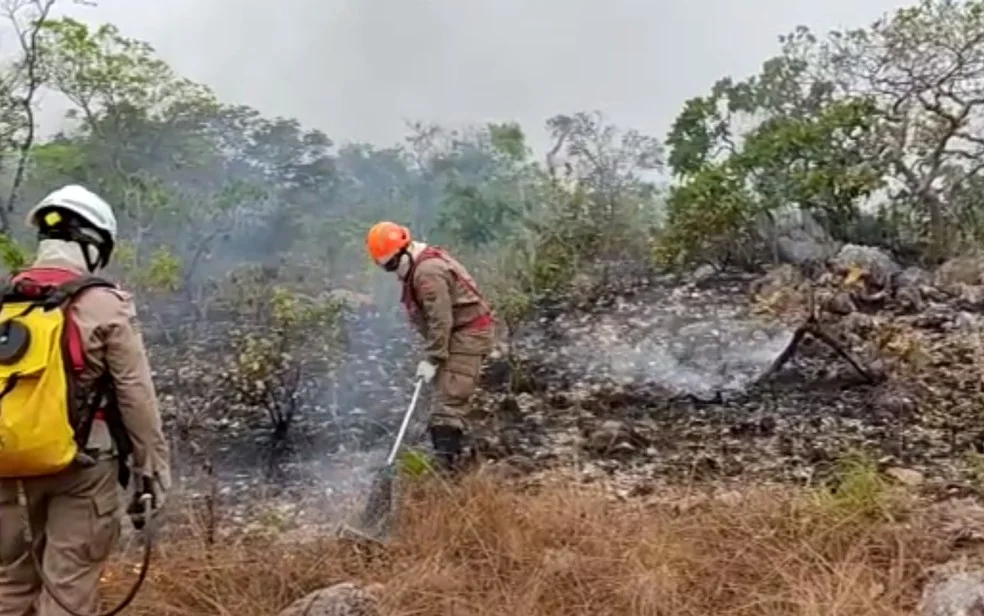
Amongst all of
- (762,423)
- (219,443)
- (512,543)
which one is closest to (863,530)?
(512,543)

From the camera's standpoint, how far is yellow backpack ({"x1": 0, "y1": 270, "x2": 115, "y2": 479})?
8.62 feet

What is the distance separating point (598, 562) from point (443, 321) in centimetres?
173

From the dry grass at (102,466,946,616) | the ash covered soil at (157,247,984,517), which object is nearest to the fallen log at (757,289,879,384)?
the ash covered soil at (157,247,984,517)

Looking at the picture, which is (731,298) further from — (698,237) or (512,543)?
(512,543)

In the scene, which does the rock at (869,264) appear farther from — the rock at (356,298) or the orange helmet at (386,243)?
the orange helmet at (386,243)

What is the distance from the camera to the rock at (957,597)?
324 cm

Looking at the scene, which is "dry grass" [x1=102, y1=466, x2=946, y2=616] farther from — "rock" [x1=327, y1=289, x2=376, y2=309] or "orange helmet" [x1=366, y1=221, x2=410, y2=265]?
"rock" [x1=327, y1=289, x2=376, y2=309]

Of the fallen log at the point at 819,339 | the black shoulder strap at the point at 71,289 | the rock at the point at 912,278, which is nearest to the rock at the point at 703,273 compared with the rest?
the rock at the point at 912,278

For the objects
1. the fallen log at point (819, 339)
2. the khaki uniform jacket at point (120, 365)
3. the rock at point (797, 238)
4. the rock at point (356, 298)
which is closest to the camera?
the khaki uniform jacket at point (120, 365)

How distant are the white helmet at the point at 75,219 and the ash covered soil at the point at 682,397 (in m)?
2.37

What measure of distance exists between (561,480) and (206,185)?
4.74 metres

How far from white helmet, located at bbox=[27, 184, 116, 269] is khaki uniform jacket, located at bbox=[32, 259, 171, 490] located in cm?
7

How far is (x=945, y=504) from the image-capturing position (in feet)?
14.3

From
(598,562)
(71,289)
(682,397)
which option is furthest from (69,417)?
(682,397)
